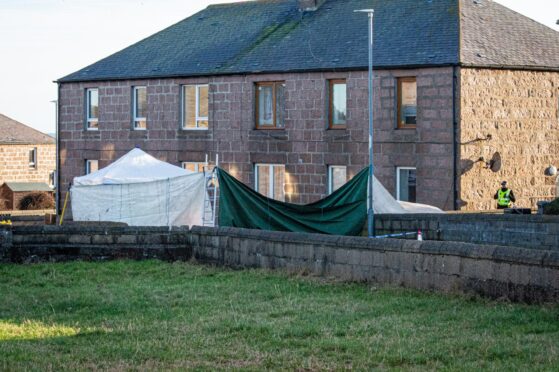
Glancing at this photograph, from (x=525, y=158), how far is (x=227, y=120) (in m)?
10.2

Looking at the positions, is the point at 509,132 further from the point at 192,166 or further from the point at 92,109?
the point at 92,109

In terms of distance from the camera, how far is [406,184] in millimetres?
Result: 34469

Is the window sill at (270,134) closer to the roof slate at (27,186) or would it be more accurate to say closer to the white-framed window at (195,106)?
the white-framed window at (195,106)

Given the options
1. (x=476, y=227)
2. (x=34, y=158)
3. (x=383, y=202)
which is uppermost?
(x=34, y=158)

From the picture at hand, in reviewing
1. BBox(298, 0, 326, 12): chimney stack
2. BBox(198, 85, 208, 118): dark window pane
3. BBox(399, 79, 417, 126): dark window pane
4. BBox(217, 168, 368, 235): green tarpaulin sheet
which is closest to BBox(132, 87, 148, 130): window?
BBox(198, 85, 208, 118): dark window pane

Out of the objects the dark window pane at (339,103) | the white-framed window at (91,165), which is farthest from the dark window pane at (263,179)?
the white-framed window at (91,165)

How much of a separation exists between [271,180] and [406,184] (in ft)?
18.8

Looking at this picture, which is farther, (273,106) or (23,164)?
(23,164)

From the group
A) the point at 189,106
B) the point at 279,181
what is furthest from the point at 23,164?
the point at 279,181

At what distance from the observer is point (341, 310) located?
1591 cm

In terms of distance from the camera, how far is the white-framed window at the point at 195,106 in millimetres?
40531

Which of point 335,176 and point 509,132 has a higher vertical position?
point 509,132

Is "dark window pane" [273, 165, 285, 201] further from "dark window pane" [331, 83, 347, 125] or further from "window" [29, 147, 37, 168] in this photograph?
"window" [29, 147, 37, 168]

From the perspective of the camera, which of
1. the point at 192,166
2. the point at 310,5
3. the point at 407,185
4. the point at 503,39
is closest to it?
the point at 407,185
